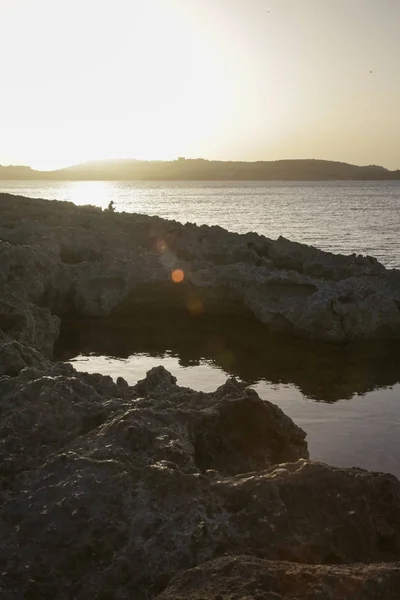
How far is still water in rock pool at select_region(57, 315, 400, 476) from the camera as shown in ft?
38.9

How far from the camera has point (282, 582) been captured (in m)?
3.89

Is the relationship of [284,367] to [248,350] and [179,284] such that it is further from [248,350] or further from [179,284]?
[179,284]

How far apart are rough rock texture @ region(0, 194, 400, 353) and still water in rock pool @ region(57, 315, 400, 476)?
644mm

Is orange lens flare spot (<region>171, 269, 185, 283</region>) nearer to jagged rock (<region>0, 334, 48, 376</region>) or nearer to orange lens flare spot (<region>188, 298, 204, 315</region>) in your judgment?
orange lens flare spot (<region>188, 298, 204, 315</region>)

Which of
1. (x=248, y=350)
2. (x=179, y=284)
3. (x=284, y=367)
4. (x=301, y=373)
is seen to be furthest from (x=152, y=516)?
(x=179, y=284)

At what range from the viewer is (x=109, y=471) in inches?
214

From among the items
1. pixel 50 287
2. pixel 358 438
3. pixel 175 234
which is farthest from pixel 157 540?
pixel 175 234

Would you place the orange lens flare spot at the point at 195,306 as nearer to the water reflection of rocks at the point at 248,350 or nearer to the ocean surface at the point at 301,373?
the water reflection of rocks at the point at 248,350

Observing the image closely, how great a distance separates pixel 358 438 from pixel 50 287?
36.2 ft

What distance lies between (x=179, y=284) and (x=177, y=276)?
25 cm

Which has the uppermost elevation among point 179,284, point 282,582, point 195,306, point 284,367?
point 282,582

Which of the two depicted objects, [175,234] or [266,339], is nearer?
[266,339]

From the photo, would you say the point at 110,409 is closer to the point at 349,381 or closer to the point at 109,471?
the point at 109,471

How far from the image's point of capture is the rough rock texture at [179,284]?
17953mm
